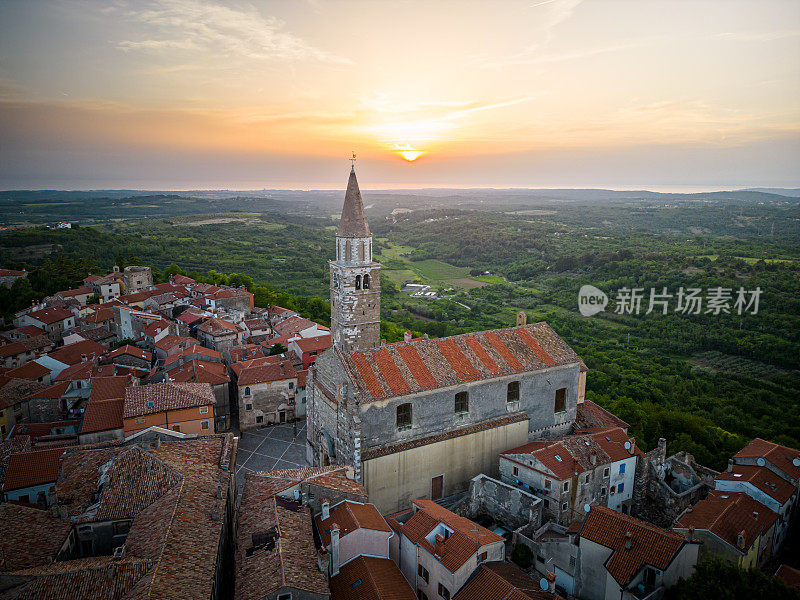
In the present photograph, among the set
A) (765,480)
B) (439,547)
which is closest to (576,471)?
(439,547)

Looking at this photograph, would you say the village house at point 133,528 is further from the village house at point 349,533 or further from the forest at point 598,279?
the forest at point 598,279

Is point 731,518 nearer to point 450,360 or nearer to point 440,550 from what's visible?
point 440,550

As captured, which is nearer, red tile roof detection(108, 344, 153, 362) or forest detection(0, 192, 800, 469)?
red tile roof detection(108, 344, 153, 362)

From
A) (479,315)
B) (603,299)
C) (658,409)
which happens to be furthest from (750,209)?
(658,409)

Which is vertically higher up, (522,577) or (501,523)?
(522,577)

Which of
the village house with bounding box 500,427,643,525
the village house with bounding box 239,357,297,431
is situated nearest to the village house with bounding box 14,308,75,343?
the village house with bounding box 239,357,297,431

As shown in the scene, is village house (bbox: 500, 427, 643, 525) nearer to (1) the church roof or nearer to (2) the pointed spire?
(1) the church roof

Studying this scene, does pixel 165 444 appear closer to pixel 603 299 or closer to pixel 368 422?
pixel 368 422
